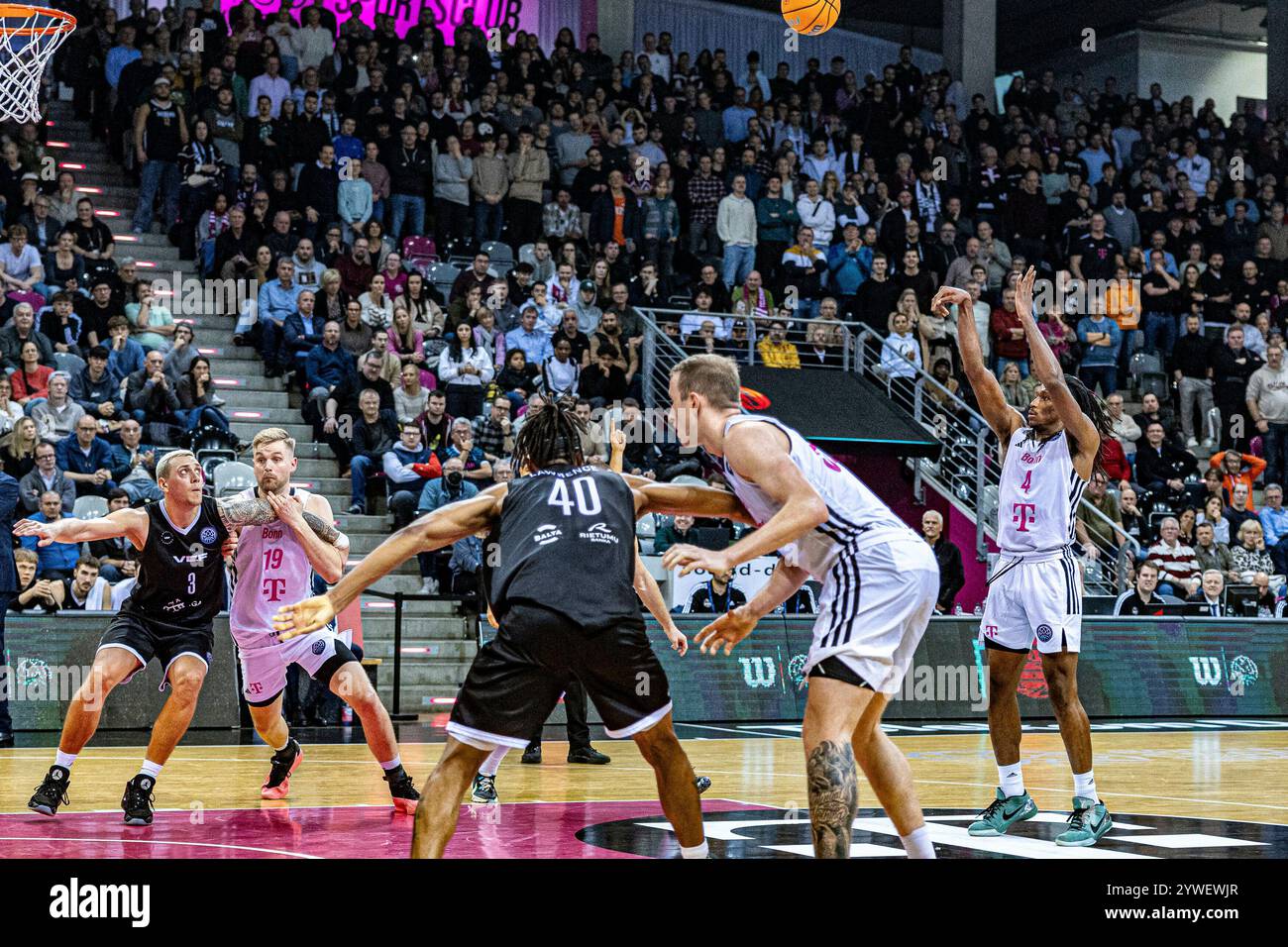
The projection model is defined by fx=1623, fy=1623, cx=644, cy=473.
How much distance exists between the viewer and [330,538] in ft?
26.8

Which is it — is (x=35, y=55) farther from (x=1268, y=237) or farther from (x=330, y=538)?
(x=1268, y=237)

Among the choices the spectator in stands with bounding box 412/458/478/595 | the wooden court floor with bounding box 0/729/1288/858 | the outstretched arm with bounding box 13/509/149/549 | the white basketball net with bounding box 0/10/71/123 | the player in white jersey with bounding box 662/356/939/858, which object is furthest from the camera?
the spectator in stands with bounding box 412/458/478/595

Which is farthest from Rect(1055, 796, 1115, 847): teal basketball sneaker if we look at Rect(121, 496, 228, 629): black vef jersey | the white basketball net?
the white basketball net

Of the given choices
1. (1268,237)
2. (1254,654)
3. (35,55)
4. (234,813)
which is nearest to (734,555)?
(234,813)

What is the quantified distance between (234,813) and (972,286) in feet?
50.9

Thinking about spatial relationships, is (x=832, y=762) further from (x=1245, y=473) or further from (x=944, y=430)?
(x=1245, y=473)

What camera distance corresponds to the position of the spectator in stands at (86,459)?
15.0 m

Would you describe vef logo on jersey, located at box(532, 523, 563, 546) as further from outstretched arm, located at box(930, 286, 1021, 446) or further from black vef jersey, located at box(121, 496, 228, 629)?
black vef jersey, located at box(121, 496, 228, 629)

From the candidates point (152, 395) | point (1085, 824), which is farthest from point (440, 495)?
point (1085, 824)

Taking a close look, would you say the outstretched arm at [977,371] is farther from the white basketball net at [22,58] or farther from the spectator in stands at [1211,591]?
the spectator in stands at [1211,591]

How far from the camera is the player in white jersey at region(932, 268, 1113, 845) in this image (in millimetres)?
7516

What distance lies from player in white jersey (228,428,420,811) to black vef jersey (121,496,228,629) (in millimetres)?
168

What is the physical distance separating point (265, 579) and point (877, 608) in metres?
4.03

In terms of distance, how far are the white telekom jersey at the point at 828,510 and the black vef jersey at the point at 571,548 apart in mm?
449
